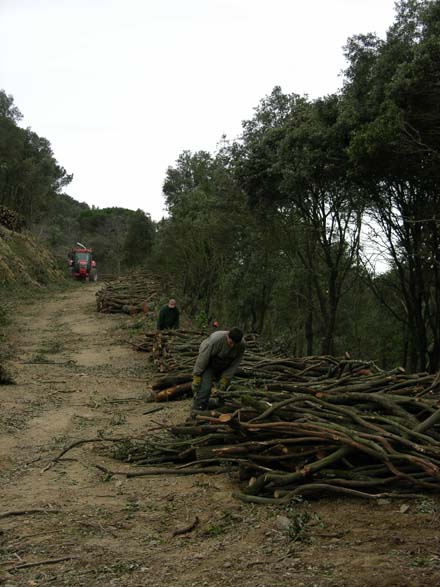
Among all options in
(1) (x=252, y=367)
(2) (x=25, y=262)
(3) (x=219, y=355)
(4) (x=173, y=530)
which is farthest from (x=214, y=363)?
(2) (x=25, y=262)

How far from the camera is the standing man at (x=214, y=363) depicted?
324 inches

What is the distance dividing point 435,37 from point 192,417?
9.73m

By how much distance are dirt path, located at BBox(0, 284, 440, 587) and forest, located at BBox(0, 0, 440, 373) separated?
9.09 m

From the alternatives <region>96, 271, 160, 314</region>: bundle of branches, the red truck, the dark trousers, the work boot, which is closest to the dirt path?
the dark trousers

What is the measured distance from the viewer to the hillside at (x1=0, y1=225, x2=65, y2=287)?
33369 millimetres

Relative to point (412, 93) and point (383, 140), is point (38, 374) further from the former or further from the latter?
point (412, 93)

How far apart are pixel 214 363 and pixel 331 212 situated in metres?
13.1

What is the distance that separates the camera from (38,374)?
44.3 ft

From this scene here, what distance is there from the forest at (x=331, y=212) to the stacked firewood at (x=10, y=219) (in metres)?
5.49

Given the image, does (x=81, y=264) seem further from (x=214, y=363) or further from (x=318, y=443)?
(x=318, y=443)

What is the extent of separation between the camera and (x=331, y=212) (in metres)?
20.5

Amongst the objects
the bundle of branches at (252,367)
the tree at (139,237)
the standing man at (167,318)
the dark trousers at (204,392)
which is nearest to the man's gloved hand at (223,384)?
the dark trousers at (204,392)

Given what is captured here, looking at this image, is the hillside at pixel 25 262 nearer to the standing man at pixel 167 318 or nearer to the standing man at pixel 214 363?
the standing man at pixel 167 318

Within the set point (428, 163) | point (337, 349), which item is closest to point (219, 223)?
point (337, 349)
